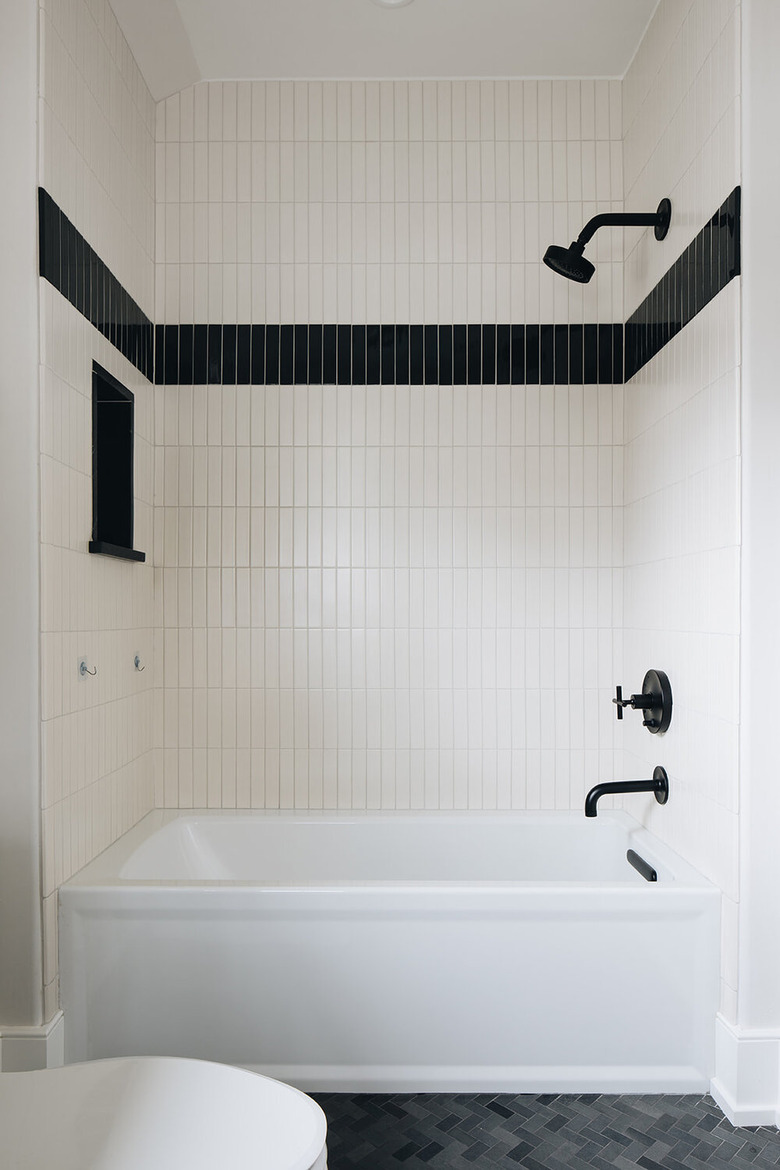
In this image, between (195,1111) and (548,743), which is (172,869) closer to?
(548,743)

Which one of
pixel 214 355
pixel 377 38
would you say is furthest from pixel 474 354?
pixel 377 38

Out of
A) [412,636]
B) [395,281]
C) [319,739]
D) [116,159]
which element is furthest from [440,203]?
[319,739]

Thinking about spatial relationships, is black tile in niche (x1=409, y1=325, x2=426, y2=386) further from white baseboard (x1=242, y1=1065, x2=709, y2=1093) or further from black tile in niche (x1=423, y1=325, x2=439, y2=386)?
white baseboard (x1=242, y1=1065, x2=709, y2=1093)

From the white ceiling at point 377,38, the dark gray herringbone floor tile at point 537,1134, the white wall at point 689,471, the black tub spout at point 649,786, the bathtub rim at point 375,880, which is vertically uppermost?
the white ceiling at point 377,38

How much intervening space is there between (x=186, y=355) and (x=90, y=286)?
0.64 metres

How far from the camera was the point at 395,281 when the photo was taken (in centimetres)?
294

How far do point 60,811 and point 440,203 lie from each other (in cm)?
219

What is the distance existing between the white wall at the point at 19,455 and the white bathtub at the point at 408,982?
1.03ft

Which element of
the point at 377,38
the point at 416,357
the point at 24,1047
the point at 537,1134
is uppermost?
the point at 377,38

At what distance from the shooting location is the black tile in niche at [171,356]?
2955 millimetres

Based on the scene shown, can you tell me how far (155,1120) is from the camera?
119 cm

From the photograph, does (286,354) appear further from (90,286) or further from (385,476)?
(90,286)

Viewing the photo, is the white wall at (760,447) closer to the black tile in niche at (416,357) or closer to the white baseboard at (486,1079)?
the white baseboard at (486,1079)

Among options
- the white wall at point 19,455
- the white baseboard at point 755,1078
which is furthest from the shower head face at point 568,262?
the white baseboard at point 755,1078
